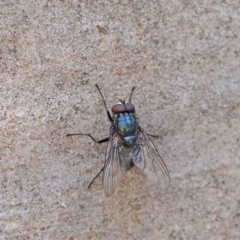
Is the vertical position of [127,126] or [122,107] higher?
[122,107]

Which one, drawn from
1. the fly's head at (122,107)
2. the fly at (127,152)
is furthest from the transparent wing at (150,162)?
the fly's head at (122,107)

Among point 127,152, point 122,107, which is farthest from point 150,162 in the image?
point 122,107

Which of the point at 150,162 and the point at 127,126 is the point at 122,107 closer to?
the point at 127,126

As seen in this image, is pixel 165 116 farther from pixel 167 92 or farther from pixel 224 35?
pixel 224 35

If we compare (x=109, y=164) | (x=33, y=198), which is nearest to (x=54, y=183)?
(x=33, y=198)

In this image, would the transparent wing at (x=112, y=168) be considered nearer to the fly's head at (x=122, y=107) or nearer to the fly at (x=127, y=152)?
the fly at (x=127, y=152)

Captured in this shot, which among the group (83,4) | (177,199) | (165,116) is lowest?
(177,199)

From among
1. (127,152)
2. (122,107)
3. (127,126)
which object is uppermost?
(122,107)
